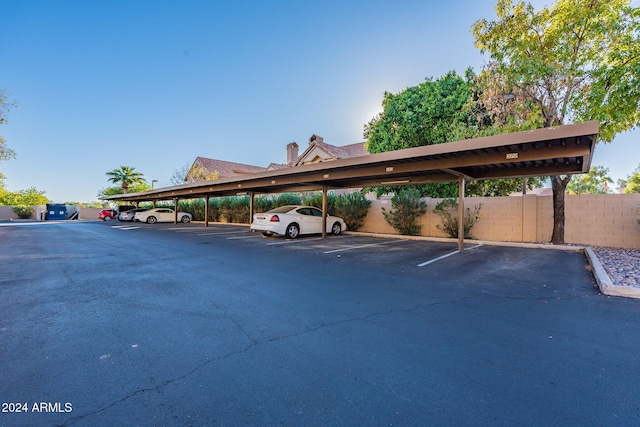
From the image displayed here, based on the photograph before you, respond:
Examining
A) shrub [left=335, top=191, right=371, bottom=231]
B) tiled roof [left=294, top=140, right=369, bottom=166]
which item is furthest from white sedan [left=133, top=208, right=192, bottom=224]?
shrub [left=335, top=191, right=371, bottom=231]

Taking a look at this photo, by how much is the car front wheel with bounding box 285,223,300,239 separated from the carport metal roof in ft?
7.19

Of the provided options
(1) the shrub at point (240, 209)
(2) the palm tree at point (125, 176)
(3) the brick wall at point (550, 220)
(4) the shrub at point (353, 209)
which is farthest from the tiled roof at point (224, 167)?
(3) the brick wall at point (550, 220)

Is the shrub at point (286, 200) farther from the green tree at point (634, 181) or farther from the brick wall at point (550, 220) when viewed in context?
the green tree at point (634, 181)

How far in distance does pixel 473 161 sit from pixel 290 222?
7654 mm

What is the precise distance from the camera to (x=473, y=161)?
8.66 metres

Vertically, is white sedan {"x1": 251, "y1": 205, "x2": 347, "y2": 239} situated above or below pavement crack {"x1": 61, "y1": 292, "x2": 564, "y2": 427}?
above

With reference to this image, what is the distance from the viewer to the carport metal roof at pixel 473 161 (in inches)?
267

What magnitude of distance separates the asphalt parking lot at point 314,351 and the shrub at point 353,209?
419 inches

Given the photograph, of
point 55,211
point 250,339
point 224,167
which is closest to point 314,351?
point 250,339

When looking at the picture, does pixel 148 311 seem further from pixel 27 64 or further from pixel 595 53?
pixel 27 64

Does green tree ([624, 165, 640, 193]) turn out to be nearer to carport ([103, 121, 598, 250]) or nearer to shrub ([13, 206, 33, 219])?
carport ([103, 121, 598, 250])

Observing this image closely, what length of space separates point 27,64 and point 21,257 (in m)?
18.4

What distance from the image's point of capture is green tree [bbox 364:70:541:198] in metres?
14.3

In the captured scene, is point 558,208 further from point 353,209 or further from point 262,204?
point 262,204
